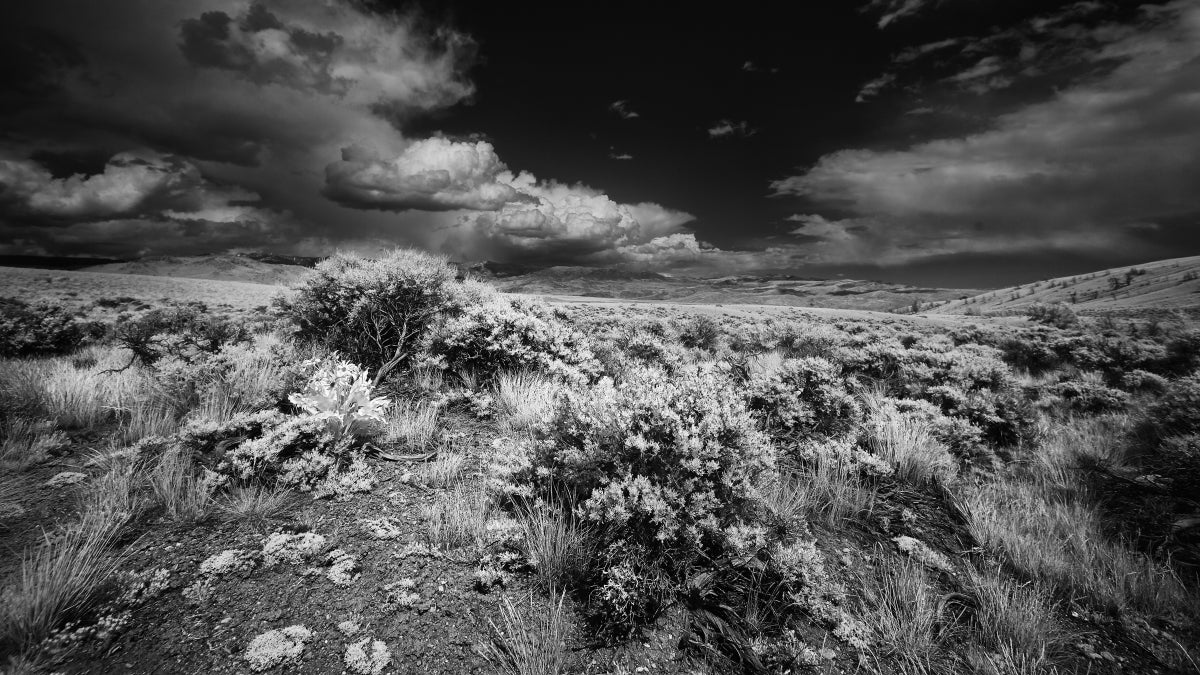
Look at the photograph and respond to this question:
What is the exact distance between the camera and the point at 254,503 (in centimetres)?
374

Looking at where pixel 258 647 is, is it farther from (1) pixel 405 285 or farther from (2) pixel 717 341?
(2) pixel 717 341

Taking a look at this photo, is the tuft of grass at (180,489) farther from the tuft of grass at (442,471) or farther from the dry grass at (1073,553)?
the dry grass at (1073,553)

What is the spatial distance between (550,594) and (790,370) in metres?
5.22

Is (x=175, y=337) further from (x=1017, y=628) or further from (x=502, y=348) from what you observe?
(x=1017, y=628)

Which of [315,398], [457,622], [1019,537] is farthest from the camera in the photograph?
[315,398]

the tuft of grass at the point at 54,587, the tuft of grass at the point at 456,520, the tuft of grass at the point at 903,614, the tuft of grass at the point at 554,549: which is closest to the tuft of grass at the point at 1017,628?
the tuft of grass at the point at 903,614

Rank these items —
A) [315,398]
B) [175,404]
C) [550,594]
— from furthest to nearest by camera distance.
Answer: [175,404], [315,398], [550,594]

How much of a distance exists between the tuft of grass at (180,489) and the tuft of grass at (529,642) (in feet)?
8.95

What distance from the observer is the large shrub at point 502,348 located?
8219mm

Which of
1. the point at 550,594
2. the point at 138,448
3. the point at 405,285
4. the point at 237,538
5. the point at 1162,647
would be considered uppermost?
the point at 405,285

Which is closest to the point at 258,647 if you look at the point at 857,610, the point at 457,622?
the point at 457,622

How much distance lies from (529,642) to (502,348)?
231 inches

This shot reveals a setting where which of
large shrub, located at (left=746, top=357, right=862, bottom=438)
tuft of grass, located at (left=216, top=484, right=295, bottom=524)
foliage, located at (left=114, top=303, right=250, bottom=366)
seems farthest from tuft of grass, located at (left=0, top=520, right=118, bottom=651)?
large shrub, located at (left=746, top=357, right=862, bottom=438)

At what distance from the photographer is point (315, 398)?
16.8ft
